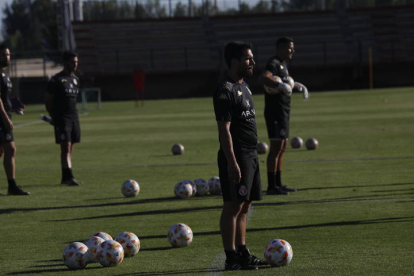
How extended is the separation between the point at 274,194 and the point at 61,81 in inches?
180

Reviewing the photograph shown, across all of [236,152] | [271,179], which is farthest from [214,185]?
[236,152]

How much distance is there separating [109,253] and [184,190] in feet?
15.0

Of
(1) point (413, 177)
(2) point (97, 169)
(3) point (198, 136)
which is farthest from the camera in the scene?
(3) point (198, 136)

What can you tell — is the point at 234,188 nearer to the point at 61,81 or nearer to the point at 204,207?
the point at 204,207

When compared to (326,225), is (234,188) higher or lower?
higher

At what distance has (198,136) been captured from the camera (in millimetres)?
24406

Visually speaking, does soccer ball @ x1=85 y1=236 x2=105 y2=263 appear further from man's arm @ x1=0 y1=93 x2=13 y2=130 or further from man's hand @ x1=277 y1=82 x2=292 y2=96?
man's arm @ x1=0 y1=93 x2=13 y2=130

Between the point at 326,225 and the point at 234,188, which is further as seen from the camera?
the point at 326,225

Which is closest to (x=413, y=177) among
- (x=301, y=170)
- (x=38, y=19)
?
(x=301, y=170)

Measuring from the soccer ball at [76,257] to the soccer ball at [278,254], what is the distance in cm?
180

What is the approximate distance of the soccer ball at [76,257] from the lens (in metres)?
7.91

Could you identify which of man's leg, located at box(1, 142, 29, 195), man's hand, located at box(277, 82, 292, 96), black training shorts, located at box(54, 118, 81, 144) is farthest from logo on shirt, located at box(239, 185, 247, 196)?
black training shorts, located at box(54, 118, 81, 144)

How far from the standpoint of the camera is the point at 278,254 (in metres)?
7.69

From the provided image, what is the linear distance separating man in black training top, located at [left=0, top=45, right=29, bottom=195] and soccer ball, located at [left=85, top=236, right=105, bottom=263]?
510 centimetres
